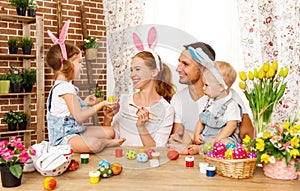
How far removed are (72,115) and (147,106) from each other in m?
0.45

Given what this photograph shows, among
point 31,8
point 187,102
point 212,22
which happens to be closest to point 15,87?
point 31,8

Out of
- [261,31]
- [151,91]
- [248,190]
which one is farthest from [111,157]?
[261,31]

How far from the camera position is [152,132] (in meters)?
1.90

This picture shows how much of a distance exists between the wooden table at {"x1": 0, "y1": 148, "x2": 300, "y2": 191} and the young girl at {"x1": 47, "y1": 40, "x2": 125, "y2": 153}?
279 mm

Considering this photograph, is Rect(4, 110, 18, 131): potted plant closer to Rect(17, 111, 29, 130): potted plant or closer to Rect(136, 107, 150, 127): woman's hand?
Rect(17, 111, 29, 130): potted plant

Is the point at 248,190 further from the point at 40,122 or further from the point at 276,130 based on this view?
the point at 40,122

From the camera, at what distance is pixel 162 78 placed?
5.86ft

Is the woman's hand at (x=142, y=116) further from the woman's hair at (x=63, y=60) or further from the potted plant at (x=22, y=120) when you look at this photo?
the potted plant at (x=22, y=120)

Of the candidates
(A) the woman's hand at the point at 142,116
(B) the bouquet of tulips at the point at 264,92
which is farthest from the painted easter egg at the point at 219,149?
(A) the woman's hand at the point at 142,116

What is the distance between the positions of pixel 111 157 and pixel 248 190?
717mm

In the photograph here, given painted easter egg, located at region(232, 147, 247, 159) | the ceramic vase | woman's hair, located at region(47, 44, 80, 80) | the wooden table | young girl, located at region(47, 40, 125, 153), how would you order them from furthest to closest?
the ceramic vase → woman's hair, located at region(47, 44, 80, 80) → young girl, located at region(47, 40, 125, 153) → painted easter egg, located at region(232, 147, 247, 159) → the wooden table

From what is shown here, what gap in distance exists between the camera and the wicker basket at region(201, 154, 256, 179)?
4.86ft

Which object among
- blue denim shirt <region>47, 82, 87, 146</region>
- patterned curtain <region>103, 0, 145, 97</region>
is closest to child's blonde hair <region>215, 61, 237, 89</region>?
blue denim shirt <region>47, 82, 87, 146</region>

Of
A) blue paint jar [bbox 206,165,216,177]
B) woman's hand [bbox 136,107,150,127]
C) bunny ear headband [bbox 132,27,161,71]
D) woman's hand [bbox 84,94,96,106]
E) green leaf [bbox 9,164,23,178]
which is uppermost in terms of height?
bunny ear headband [bbox 132,27,161,71]
